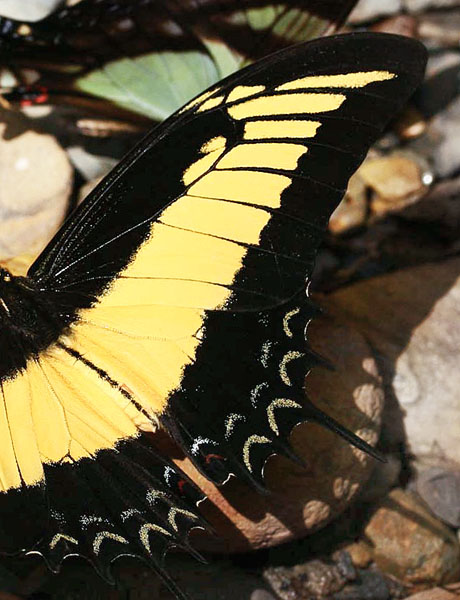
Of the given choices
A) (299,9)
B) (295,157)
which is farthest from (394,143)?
(295,157)

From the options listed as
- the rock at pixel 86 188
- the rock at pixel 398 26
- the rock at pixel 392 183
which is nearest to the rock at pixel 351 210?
the rock at pixel 392 183

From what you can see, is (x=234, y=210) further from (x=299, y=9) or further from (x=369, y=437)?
(x=299, y=9)

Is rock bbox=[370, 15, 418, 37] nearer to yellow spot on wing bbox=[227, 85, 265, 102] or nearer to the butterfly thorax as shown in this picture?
yellow spot on wing bbox=[227, 85, 265, 102]

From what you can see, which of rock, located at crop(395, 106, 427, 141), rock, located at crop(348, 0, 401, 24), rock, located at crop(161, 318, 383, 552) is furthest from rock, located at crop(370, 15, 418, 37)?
rock, located at crop(161, 318, 383, 552)

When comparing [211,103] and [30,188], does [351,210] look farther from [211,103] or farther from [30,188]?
[211,103]

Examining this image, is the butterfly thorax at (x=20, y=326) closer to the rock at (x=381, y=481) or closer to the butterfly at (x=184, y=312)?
the butterfly at (x=184, y=312)

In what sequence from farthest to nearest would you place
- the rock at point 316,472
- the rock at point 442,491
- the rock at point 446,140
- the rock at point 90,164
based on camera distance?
1. the rock at point 446,140
2. the rock at point 90,164
3. the rock at point 442,491
4. the rock at point 316,472
